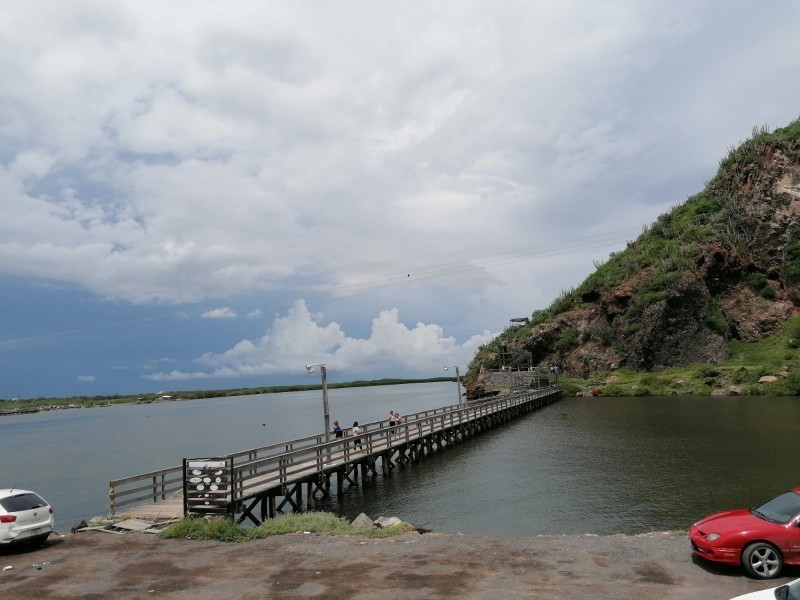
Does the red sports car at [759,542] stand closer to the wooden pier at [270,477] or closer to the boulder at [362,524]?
the boulder at [362,524]

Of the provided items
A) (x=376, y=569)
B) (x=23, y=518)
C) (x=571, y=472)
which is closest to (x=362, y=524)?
(x=376, y=569)

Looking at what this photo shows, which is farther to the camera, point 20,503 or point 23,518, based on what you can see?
point 20,503

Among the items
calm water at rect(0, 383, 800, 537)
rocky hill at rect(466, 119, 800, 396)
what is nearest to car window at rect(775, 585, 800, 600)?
calm water at rect(0, 383, 800, 537)

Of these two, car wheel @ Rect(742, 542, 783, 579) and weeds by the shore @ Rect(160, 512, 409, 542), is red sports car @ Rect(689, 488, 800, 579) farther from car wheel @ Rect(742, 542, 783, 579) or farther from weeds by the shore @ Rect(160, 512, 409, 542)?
weeds by the shore @ Rect(160, 512, 409, 542)

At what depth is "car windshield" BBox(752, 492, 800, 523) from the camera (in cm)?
1096

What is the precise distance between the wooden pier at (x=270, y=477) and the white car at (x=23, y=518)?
9.26ft

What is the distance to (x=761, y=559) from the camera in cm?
1065

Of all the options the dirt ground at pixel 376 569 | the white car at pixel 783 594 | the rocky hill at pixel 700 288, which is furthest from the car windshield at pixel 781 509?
the rocky hill at pixel 700 288

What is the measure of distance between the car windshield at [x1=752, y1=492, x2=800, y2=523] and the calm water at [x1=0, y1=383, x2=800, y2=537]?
727 cm

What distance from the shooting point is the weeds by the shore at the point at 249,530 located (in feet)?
51.3

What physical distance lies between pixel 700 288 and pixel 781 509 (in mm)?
85330

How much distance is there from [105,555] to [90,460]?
43393mm

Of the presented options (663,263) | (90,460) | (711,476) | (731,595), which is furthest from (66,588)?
(663,263)

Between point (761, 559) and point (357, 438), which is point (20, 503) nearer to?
point (357, 438)
